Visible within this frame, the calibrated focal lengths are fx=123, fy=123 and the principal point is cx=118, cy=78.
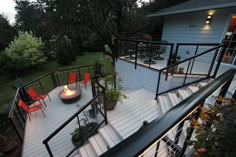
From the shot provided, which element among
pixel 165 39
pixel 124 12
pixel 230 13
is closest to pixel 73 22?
pixel 124 12

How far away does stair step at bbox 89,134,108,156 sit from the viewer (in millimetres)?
2750

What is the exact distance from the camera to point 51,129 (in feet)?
14.2

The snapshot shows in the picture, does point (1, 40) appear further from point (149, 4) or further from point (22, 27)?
point (149, 4)

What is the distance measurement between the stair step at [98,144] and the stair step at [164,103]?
178cm

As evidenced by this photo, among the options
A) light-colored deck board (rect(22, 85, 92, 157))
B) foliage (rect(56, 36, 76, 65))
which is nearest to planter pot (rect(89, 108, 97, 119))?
light-colored deck board (rect(22, 85, 92, 157))

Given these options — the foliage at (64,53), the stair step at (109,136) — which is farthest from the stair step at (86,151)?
the foliage at (64,53)

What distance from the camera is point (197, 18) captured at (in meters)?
5.63

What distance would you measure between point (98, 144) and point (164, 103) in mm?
2196

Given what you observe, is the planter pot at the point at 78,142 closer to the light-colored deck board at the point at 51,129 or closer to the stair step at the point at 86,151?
the stair step at the point at 86,151

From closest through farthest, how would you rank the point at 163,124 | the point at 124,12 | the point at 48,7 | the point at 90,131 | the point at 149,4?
the point at 163,124, the point at 90,131, the point at 48,7, the point at 124,12, the point at 149,4

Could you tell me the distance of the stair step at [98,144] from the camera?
2.75 meters

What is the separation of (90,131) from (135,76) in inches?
119

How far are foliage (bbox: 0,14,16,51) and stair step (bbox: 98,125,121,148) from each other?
18969mm

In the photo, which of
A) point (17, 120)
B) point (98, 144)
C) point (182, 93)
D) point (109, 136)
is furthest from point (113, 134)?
point (17, 120)
